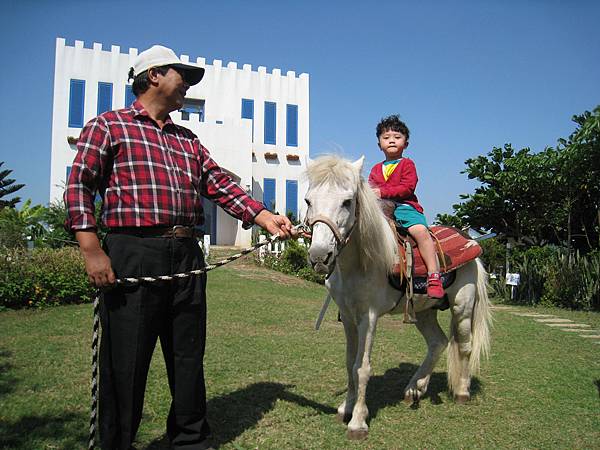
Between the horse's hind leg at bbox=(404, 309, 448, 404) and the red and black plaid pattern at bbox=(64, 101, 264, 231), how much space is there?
2.46m

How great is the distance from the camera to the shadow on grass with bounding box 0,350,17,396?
3796 mm

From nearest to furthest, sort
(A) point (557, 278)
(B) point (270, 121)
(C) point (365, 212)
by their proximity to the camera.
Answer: (C) point (365, 212) → (A) point (557, 278) → (B) point (270, 121)

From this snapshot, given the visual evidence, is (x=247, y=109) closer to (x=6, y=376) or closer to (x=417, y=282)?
(x=6, y=376)

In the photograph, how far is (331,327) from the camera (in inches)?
288

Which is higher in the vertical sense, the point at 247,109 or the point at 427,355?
the point at 247,109

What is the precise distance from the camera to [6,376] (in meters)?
4.16

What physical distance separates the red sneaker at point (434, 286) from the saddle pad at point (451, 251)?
0.23ft

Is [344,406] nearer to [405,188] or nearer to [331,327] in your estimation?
[405,188]

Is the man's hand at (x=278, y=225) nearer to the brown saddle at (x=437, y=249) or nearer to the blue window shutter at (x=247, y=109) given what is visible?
the brown saddle at (x=437, y=249)

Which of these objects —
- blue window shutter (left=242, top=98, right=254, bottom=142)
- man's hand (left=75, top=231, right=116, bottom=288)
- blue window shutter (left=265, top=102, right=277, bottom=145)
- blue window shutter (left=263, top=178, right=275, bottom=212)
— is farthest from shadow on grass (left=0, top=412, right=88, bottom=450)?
blue window shutter (left=242, top=98, right=254, bottom=142)

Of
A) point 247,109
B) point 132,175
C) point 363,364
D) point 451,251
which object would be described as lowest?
point 363,364

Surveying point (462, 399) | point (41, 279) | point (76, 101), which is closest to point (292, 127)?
point (76, 101)

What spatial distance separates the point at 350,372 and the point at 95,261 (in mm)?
2112

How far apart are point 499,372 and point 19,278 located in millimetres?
7778
